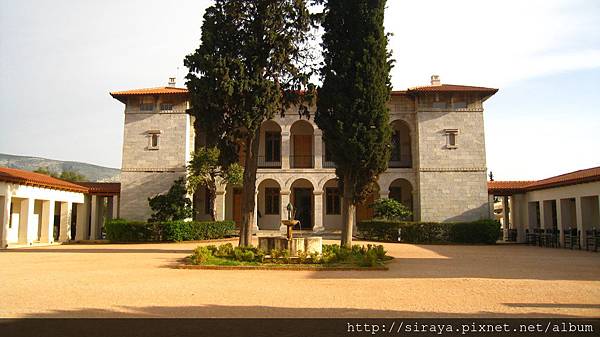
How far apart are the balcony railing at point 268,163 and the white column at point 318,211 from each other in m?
3.49

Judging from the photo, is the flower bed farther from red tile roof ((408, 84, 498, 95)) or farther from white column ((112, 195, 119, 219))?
white column ((112, 195, 119, 219))

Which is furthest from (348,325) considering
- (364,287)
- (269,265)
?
(269,265)

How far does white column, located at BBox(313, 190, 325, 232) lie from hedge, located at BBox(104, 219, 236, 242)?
7.20 m

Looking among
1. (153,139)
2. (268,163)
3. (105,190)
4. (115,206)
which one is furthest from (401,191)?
(105,190)

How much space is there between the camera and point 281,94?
1691 cm

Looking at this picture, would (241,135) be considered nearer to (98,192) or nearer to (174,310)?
(174,310)

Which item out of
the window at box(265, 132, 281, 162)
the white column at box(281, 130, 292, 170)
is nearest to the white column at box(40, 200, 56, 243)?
the white column at box(281, 130, 292, 170)

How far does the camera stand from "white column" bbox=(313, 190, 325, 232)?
29.8 metres

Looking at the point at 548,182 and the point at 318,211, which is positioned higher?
the point at 548,182

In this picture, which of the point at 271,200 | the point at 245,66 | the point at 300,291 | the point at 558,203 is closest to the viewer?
the point at 300,291

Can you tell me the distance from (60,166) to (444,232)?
133m

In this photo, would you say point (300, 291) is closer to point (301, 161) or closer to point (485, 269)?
point (485, 269)

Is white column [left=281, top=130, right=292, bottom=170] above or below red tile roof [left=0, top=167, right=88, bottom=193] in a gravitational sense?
above

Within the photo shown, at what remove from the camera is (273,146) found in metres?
32.7
